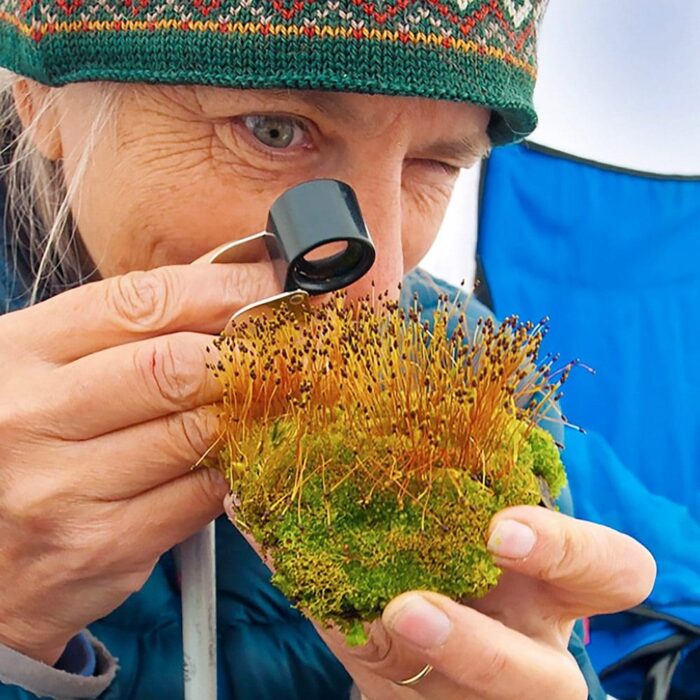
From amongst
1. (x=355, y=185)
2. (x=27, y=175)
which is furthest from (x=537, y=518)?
(x=27, y=175)

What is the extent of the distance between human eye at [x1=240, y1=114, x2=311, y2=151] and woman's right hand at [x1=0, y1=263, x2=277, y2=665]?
21cm

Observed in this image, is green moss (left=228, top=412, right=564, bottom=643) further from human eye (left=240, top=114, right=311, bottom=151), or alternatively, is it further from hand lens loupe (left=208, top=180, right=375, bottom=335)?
human eye (left=240, top=114, right=311, bottom=151)

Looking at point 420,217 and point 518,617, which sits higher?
point 420,217

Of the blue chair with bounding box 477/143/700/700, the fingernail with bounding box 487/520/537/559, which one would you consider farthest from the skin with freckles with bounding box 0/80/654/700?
the blue chair with bounding box 477/143/700/700

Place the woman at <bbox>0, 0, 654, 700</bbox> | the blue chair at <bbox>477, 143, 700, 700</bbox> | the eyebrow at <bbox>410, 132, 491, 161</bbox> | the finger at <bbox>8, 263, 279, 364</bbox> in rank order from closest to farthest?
the woman at <bbox>0, 0, 654, 700</bbox> < the finger at <bbox>8, 263, 279, 364</bbox> < the eyebrow at <bbox>410, 132, 491, 161</bbox> < the blue chair at <bbox>477, 143, 700, 700</bbox>

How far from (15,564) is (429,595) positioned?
62cm

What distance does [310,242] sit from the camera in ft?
3.04

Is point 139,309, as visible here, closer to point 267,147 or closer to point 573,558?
point 267,147

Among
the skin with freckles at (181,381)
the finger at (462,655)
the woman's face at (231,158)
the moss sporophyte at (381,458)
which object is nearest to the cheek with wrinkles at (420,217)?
the skin with freckles at (181,381)

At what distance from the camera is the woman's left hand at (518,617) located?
0.75 metres

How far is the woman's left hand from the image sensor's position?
746 mm

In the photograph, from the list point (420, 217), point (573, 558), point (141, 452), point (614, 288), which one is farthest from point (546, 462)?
point (614, 288)

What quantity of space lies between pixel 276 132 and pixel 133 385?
16.6 inches

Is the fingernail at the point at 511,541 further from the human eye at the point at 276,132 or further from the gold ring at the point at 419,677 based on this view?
the human eye at the point at 276,132
